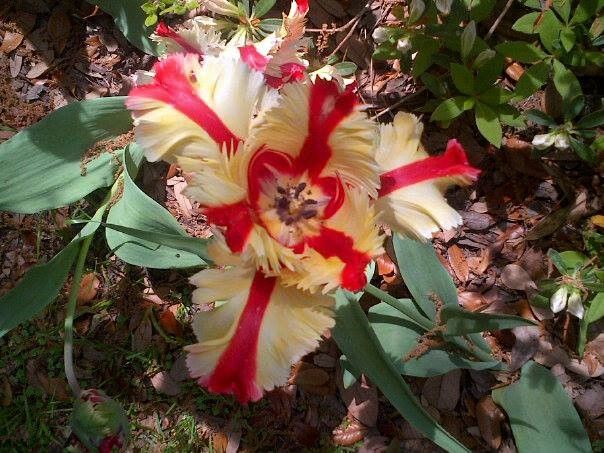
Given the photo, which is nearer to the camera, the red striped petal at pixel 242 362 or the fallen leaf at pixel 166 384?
the red striped petal at pixel 242 362

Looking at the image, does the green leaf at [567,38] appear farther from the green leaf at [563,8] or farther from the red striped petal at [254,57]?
the red striped petal at [254,57]

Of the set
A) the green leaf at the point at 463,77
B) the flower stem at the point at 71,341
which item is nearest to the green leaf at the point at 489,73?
the green leaf at the point at 463,77

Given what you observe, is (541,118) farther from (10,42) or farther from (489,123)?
(10,42)

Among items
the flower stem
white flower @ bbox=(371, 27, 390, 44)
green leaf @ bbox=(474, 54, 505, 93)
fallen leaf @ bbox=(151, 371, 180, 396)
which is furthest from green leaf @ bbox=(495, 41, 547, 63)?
fallen leaf @ bbox=(151, 371, 180, 396)

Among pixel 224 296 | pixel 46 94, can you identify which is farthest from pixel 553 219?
pixel 46 94

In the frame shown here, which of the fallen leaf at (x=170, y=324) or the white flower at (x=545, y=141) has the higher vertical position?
the white flower at (x=545, y=141)

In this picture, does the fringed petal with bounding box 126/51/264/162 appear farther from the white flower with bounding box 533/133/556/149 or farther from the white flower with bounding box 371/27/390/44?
the white flower with bounding box 533/133/556/149

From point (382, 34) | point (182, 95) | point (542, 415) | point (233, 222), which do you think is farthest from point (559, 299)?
point (182, 95)
